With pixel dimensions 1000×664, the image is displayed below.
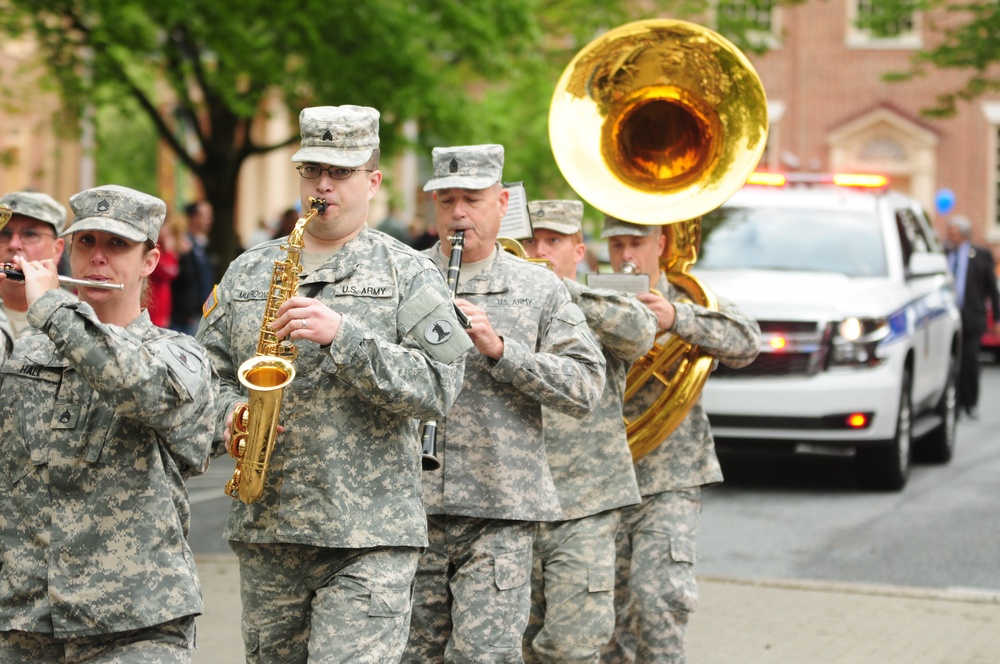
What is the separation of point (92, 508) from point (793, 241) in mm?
8643

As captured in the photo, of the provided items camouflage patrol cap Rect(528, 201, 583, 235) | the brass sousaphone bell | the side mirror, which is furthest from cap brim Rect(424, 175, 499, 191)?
the side mirror

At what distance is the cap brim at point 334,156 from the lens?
455 centimetres

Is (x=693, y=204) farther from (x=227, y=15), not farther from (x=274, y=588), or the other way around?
(x=227, y=15)

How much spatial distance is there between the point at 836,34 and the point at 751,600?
29107mm

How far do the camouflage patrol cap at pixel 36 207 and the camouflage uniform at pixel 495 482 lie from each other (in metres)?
1.47

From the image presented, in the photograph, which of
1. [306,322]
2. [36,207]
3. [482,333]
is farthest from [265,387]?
[36,207]

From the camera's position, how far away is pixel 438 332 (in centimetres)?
451

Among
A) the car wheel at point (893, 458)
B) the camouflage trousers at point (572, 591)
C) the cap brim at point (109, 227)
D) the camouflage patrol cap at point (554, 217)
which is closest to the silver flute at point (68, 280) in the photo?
the cap brim at point (109, 227)

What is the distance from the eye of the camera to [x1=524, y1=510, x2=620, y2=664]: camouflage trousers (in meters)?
5.65

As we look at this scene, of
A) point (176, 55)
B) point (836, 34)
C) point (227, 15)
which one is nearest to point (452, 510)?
point (227, 15)

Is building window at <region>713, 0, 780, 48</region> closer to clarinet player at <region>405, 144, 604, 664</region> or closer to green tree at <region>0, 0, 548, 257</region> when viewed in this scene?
green tree at <region>0, 0, 548, 257</region>

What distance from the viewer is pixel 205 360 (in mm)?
4238

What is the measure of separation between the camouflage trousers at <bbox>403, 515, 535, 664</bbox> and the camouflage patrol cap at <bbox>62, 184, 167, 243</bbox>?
150cm

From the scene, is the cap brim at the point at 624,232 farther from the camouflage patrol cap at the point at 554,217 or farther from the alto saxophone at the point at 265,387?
the alto saxophone at the point at 265,387
